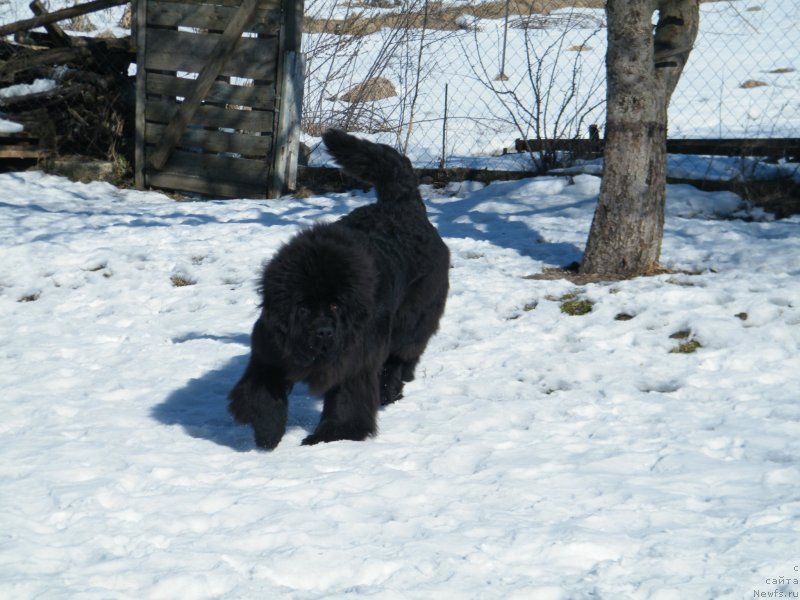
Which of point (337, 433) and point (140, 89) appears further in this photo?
point (140, 89)

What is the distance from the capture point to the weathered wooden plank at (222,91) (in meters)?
8.88

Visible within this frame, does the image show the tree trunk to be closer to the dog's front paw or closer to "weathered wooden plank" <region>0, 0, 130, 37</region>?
the dog's front paw

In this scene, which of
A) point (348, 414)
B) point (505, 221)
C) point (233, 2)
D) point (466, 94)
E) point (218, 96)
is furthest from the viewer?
point (466, 94)

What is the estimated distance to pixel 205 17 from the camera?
29.2 ft

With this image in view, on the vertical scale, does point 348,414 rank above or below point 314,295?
below

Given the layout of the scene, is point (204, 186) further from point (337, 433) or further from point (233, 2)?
point (337, 433)

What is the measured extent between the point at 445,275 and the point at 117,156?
583 cm

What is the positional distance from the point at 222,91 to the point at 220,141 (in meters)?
0.50

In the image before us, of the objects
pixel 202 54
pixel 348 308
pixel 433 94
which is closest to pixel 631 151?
pixel 348 308

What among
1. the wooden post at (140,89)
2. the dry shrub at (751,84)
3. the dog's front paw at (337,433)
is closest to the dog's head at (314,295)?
the dog's front paw at (337,433)

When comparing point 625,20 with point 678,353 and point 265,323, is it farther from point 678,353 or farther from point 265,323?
point 265,323

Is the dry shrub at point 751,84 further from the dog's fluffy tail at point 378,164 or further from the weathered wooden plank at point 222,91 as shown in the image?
the dog's fluffy tail at point 378,164

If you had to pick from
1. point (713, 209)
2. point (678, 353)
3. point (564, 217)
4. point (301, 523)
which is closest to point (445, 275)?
point (678, 353)

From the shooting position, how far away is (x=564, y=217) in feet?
25.5
